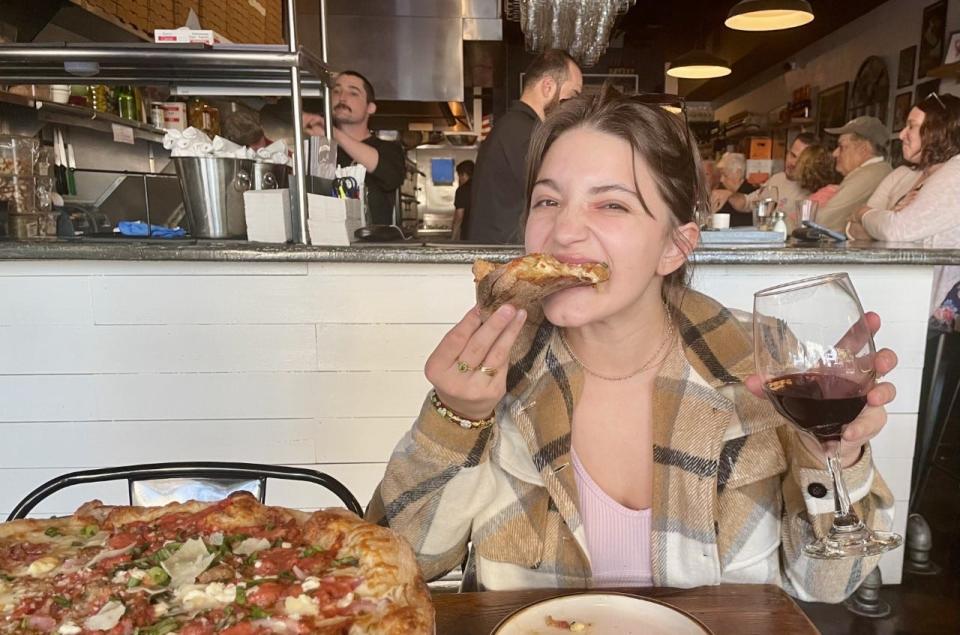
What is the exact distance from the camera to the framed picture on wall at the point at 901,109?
6660mm

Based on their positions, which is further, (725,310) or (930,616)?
(930,616)

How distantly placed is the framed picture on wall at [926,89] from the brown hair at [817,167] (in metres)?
1.58

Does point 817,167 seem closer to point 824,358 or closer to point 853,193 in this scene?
point 853,193

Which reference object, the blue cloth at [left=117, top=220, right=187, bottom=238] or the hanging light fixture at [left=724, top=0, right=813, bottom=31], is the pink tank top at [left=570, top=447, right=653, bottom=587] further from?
the hanging light fixture at [left=724, top=0, right=813, bottom=31]

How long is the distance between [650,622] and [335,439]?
1863 mm

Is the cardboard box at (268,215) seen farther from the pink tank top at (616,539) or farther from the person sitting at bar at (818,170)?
the person sitting at bar at (818,170)

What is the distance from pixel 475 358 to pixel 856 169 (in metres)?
4.73

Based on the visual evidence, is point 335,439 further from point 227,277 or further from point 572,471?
point 572,471

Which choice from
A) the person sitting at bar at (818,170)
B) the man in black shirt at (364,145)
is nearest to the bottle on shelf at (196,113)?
the man in black shirt at (364,145)

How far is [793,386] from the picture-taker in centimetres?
99

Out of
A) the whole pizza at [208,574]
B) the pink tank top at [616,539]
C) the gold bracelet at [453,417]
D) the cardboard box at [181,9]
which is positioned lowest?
the pink tank top at [616,539]

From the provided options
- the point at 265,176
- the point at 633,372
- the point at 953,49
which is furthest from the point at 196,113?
the point at 953,49

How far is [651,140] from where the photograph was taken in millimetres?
1408

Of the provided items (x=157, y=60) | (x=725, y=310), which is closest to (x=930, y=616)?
(x=725, y=310)
